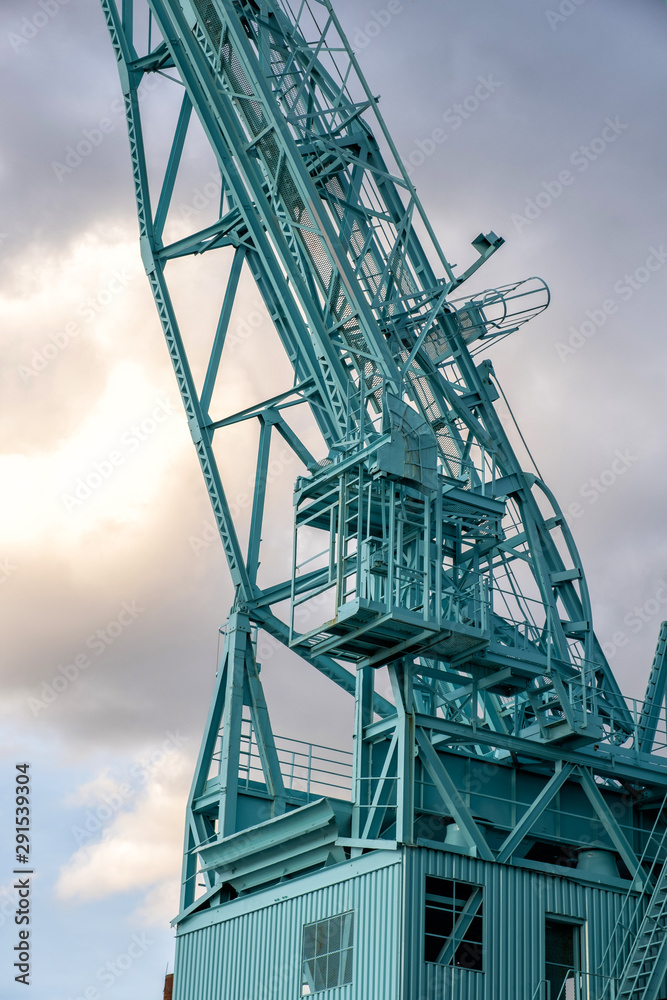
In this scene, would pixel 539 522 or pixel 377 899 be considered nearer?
pixel 377 899

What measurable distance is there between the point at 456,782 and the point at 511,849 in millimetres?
1739

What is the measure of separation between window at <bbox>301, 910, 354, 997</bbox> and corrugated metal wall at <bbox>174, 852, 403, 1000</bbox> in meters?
0.16

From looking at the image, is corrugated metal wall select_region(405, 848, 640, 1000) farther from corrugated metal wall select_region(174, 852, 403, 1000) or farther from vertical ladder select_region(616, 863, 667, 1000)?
vertical ladder select_region(616, 863, 667, 1000)

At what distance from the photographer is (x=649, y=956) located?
26.9 meters

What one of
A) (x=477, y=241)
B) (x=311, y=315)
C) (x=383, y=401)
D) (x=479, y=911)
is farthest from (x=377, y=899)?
(x=477, y=241)

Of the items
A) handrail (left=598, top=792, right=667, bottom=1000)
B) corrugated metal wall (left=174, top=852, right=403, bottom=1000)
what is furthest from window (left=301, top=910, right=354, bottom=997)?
handrail (left=598, top=792, right=667, bottom=1000)

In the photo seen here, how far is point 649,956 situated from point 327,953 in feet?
20.0

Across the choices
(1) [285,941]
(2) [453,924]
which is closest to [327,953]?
(1) [285,941]

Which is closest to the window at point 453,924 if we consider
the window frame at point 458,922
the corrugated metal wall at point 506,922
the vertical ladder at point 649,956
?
the window frame at point 458,922

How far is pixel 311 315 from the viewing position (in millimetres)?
30750

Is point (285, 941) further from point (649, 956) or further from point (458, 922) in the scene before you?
point (649, 956)

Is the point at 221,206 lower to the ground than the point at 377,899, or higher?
higher

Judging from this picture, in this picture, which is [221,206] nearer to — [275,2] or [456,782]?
[275,2]

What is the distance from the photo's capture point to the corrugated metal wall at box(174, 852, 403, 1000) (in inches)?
985
